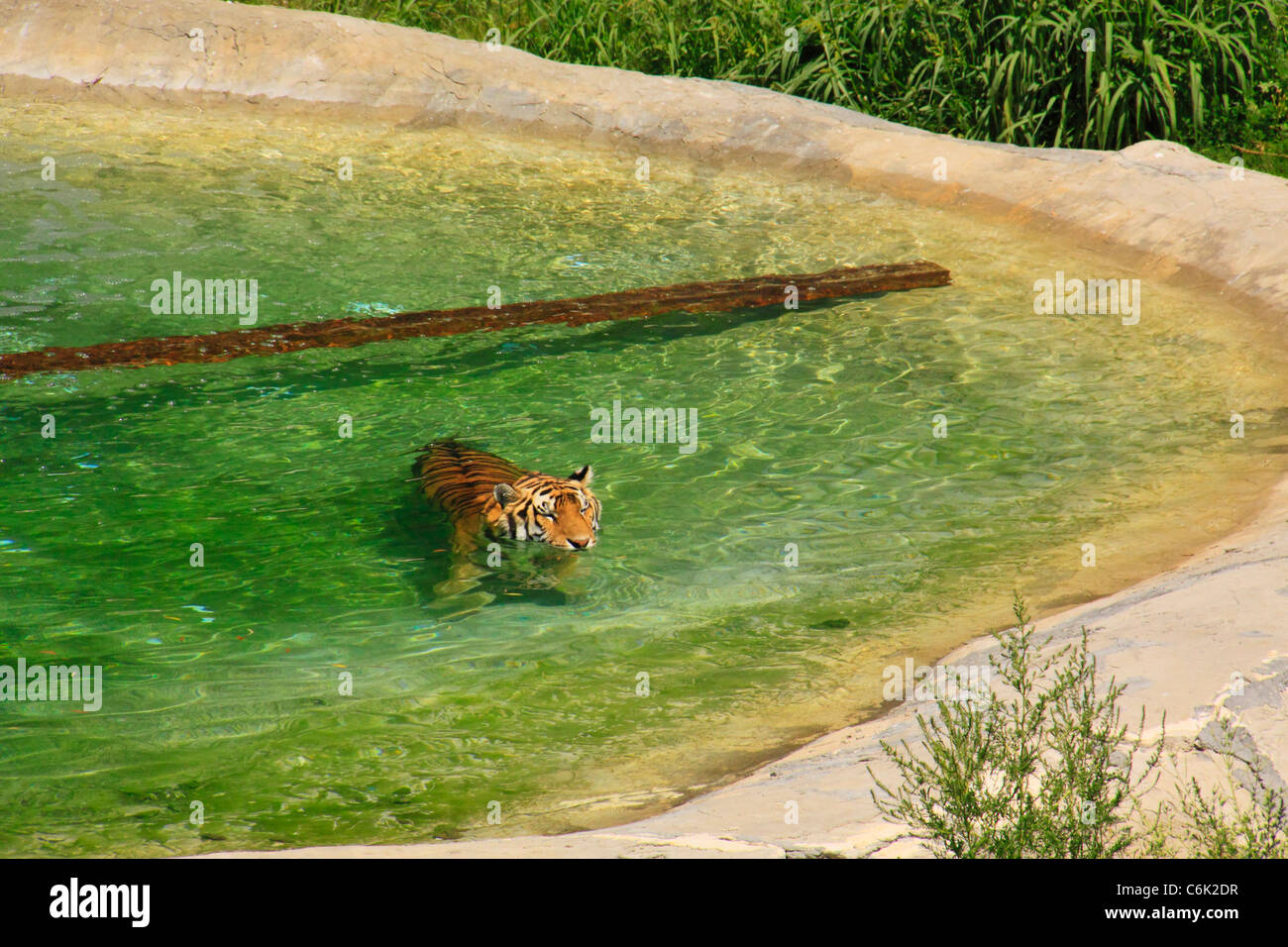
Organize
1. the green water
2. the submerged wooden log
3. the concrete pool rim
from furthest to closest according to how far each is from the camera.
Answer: the concrete pool rim
the submerged wooden log
the green water

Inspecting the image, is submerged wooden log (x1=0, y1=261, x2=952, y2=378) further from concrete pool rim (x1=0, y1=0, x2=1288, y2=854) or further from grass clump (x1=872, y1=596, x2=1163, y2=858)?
grass clump (x1=872, y1=596, x2=1163, y2=858)

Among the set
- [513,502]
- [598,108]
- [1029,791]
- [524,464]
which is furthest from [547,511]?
[598,108]

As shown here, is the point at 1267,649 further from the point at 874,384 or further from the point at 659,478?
the point at 874,384

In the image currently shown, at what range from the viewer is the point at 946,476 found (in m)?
5.64

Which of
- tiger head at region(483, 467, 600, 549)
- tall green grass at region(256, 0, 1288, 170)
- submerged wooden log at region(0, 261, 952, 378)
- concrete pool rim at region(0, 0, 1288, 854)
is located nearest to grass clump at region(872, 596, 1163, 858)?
tiger head at region(483, 467, 600, 549)

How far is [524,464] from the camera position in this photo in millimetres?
5812

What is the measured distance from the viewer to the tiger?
4.72m

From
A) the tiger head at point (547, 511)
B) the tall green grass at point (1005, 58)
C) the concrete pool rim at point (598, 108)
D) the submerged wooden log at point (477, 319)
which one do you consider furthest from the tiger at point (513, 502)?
the tall green grass at point (1005, 58)

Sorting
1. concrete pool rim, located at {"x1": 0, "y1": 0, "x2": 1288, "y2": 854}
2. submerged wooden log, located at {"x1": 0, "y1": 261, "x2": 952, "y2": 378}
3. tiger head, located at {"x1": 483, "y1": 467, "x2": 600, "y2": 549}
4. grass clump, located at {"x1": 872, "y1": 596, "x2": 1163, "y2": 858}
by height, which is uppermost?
concrete pool rim, located at {"x1": 0, "y1": 0, "x2": 1288, "y2": 854}

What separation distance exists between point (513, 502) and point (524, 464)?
3.24 ft

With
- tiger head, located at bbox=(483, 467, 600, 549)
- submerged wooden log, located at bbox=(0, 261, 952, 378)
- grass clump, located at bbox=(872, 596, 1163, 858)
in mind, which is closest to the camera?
grass clump, located at bbox=(872, 596, 1163, 858)

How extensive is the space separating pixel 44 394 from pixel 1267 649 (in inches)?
219

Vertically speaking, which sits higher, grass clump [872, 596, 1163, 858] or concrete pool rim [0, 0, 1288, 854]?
concrete pool rim [0, 0, 1288, 854]

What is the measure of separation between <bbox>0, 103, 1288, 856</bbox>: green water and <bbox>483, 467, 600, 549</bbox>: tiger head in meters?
0.15
